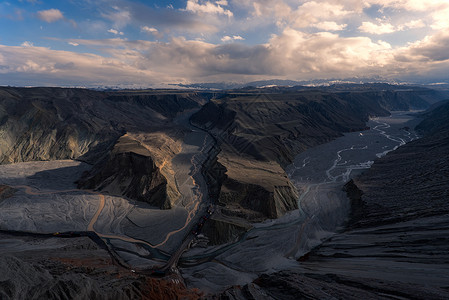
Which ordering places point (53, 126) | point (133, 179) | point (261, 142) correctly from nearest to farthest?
point (133, 179), point (261, 142), point (53, 126)

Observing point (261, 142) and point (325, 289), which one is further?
point (261, 142)

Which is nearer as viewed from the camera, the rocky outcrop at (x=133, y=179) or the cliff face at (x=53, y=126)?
the rocky outcrop at (x=133, y=179)

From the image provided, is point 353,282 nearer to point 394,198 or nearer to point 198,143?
point 394,198

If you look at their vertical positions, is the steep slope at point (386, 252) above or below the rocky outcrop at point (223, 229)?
above

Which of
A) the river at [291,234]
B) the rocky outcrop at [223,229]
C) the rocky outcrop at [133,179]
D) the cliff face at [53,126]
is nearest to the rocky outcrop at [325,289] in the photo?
the river at [291,234]

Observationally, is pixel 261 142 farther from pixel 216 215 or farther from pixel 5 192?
pixel 5 192

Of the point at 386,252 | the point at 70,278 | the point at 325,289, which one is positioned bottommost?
the point at 386,252

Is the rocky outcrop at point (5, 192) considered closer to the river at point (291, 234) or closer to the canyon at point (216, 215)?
the canyon at point (216, 215)

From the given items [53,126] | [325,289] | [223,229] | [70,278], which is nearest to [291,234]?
[223,229]
